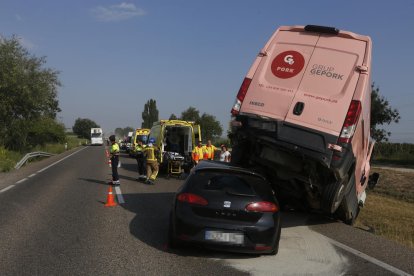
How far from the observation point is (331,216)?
10258 mm

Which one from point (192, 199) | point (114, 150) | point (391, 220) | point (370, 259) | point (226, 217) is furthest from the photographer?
point (114, 150)

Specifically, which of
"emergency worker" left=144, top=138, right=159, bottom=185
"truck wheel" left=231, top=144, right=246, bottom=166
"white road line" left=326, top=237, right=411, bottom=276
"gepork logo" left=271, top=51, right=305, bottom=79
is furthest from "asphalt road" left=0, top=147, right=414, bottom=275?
"emergency worker" left=144, top=138, right=159, bottom=185

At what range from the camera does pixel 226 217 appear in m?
6.33

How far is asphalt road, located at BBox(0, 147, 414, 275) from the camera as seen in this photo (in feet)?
19.0

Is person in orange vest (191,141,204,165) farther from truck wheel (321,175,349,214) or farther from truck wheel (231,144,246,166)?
truck wheel (321,175,349,214)

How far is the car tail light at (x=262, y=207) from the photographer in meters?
6.38

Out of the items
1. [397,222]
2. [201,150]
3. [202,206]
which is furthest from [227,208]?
[201,150]

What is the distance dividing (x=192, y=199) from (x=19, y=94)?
2948 cm

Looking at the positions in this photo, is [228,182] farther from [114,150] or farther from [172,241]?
[114,150]

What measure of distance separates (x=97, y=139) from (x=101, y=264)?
7618 cm

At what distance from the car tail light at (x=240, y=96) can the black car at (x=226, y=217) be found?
4.99ft

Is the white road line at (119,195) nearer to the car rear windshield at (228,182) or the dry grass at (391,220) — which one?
the car rear windshield at (228,182)

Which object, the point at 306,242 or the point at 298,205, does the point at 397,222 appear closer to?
the point at 298,205

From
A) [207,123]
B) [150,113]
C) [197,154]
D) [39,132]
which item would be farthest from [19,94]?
[150,113]
